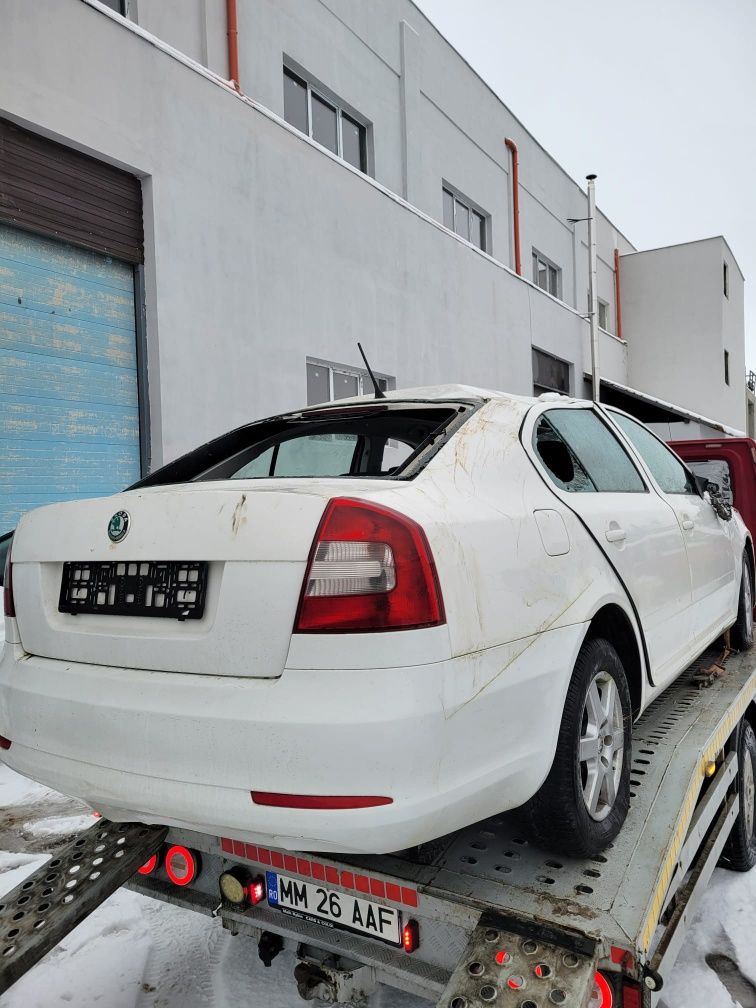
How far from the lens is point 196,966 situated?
8.50ft

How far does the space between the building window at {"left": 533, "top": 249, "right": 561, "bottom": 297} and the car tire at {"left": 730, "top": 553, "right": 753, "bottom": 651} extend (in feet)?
45.8

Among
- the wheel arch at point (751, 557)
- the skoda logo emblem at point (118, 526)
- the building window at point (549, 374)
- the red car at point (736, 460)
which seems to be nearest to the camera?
the skoda logo emblem at point (118, 526)

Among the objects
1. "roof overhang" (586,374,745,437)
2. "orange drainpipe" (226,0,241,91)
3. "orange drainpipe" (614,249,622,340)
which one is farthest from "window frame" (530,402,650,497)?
"orange drainpipe" (614,249,622,340)

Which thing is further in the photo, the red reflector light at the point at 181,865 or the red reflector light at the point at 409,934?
the red reflector light at the point at 181,865

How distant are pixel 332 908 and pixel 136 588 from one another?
951mm

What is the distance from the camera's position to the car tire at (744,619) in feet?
14.6

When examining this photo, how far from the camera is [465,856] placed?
2.05m

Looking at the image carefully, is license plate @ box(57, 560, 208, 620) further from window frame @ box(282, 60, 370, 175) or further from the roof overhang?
the roof overhang

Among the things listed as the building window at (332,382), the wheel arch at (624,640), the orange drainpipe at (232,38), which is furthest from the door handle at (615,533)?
the orange drainpipe at (232,38)

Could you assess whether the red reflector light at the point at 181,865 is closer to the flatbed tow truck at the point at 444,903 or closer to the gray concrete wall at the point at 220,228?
the flatbed tow truck at the point at 444,903

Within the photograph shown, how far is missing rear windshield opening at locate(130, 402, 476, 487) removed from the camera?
2.63 meters

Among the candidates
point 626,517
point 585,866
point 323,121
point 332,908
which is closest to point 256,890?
point 332,908

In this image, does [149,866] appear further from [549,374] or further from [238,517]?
[549,374]

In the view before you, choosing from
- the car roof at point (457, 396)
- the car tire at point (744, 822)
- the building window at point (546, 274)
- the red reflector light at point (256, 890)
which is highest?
the building window at point (546, 274)
